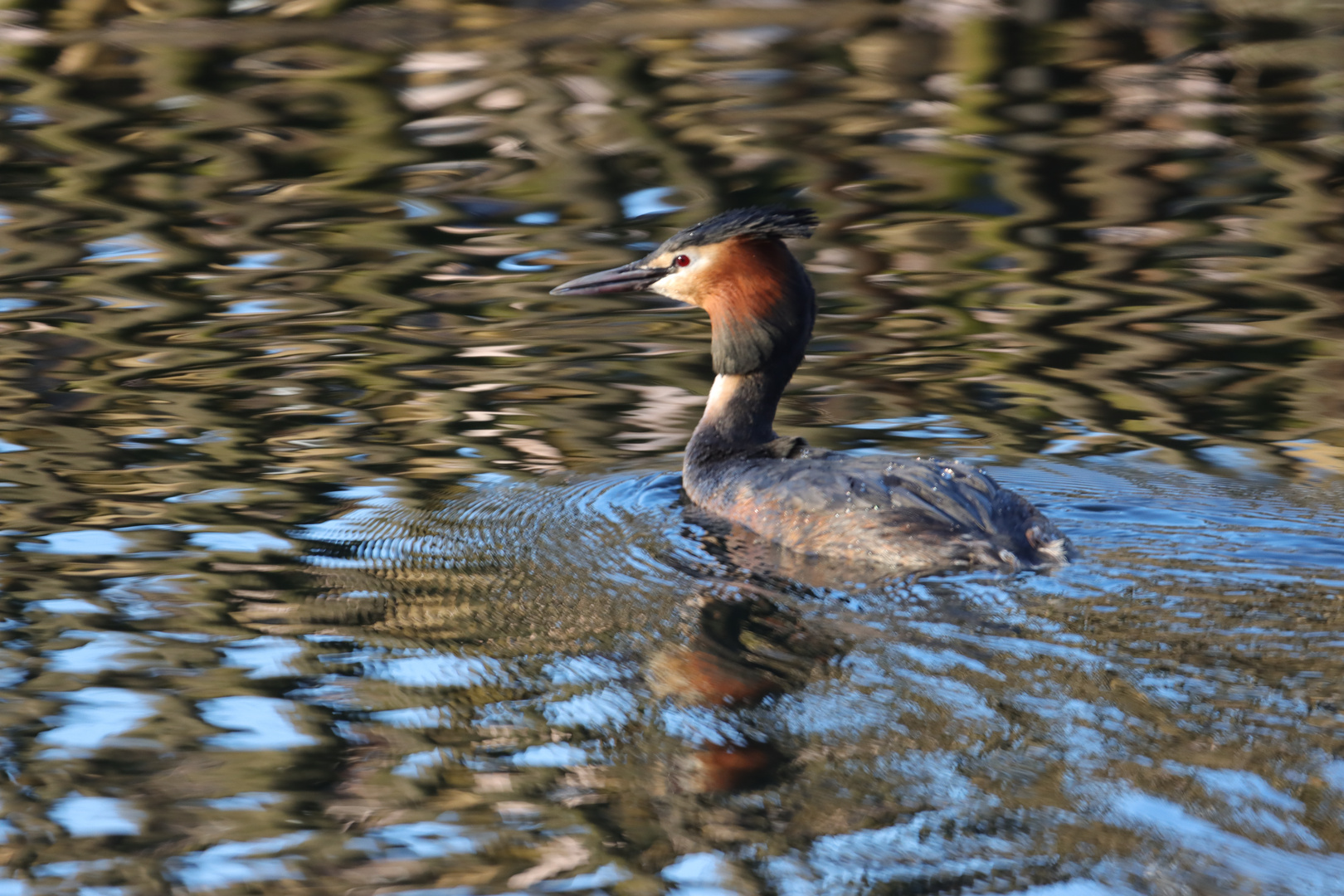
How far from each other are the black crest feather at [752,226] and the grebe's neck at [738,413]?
0.59 m

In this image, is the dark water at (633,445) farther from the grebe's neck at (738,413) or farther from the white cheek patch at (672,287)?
the white cheek patch at (672,287)

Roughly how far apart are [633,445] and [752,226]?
1235 mm

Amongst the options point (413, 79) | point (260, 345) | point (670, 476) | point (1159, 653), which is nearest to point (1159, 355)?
point (670, 476)

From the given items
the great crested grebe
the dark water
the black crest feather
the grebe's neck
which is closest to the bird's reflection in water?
the dark water

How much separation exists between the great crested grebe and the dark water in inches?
7.1

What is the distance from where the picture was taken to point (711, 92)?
11.8 meters

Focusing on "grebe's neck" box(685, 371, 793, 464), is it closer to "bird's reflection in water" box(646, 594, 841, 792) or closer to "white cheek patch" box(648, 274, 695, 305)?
"white cheek patch" box(648, 274, 695, 305)

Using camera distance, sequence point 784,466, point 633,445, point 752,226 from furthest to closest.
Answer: point 633,445 → point 752,226 → point 784,466

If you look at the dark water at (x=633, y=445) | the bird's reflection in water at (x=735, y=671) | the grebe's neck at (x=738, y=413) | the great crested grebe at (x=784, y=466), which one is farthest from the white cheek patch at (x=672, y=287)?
the bird's reflection in water at (x=735, y=671)

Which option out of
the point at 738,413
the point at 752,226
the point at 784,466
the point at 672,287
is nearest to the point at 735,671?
the point at 784,466

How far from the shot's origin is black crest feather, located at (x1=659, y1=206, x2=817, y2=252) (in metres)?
5.96

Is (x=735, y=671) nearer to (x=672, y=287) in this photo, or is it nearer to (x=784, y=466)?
(x=784, y=466)

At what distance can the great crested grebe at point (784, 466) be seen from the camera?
5.07 m

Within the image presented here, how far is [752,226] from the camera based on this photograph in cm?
604
